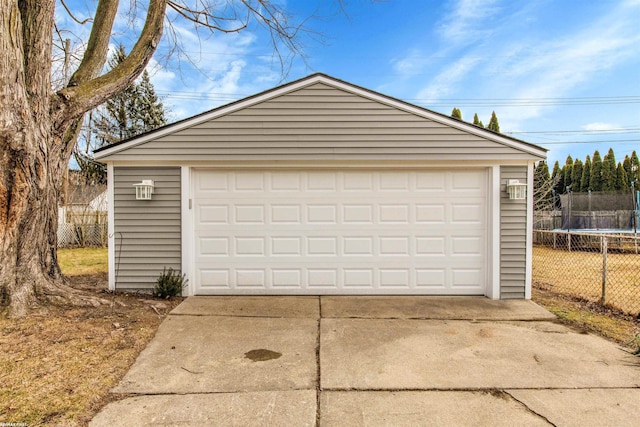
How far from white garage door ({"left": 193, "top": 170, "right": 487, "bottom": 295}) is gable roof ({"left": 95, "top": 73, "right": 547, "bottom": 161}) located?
483mm

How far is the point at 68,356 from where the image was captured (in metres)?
3.10

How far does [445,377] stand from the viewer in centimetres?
288

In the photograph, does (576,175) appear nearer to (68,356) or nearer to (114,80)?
(114,80)

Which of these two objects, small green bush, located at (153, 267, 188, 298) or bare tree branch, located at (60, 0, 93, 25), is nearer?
small green bush, located at (153, 267, 188, 298)

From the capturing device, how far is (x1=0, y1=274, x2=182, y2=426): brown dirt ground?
237 centimetres

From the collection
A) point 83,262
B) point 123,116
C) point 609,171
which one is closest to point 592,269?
point 83,262

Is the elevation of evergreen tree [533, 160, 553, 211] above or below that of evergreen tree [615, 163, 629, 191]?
below

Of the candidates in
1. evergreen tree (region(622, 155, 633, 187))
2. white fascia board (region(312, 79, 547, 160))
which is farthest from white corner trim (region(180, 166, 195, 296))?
evergreen tree (region(622, 155, 633, 187))

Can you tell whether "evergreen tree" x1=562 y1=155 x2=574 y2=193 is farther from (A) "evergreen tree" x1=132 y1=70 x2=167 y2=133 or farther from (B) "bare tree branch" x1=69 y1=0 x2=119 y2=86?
(B) "bare tree branch" x1=69 y1=0 x2=119 y2=86

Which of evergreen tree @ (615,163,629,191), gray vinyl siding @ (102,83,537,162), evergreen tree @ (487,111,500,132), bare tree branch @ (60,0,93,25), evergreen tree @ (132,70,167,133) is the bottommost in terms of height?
gray vinyl siding @ (102,83,537,162)

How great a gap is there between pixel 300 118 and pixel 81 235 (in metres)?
11.3

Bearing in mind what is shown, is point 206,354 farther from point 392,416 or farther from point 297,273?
point 297,273

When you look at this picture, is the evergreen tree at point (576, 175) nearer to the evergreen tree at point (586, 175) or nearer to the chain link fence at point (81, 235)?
the evergreen tree at point (586, 175)

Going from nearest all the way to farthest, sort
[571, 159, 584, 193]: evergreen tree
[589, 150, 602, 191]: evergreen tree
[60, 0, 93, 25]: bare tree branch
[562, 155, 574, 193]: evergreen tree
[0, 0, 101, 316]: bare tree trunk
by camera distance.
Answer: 1. [0, 0, 101, 316]: bare tree trunk
2. [60, 0, 93, 25]: bare tree branch
3. [589, 150, 602, 191]: evergreen tree
4. [571, 159, 584, 193]: evergreen tree
5. [562, 155, 574, 193]: evergreen tree
